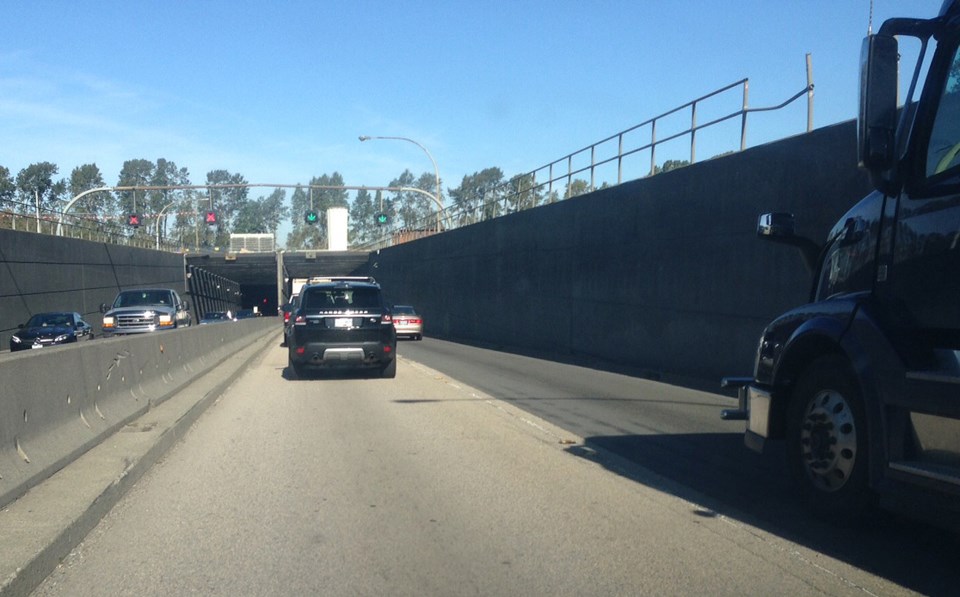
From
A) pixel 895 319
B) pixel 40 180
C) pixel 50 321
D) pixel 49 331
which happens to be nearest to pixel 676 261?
pixel 895 319

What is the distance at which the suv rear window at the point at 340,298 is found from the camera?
17484mm

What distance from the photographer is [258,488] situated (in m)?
8.10

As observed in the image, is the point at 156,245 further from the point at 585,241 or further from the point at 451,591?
the point at 451,591

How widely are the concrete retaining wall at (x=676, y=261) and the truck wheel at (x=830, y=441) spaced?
7.26m

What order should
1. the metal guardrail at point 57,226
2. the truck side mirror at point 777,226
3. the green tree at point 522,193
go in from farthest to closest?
the metal guardrail at point 57,226 < the green tree at point 522,193 < the truck side mirror at point 777,226

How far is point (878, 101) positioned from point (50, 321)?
95.1 feet

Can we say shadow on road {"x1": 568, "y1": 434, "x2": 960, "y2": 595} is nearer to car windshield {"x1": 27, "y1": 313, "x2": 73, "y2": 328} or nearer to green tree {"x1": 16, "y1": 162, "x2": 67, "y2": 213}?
car windshield {"x1": 27, "y1": 313, "x2": 73, "y2": 328}

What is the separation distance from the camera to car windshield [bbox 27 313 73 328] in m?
29.1

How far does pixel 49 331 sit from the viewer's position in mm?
28094

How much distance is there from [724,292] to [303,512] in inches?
451

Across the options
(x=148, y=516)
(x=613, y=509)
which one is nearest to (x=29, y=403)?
(x=148, y=516)

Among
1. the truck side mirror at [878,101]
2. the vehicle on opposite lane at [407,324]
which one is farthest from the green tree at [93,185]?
the truck side mirror at [878,101]

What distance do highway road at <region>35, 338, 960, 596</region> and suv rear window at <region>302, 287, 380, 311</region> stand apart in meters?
5.21

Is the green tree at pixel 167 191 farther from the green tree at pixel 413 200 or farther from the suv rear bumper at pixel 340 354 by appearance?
the suv rear bumper at pixel 340 354
